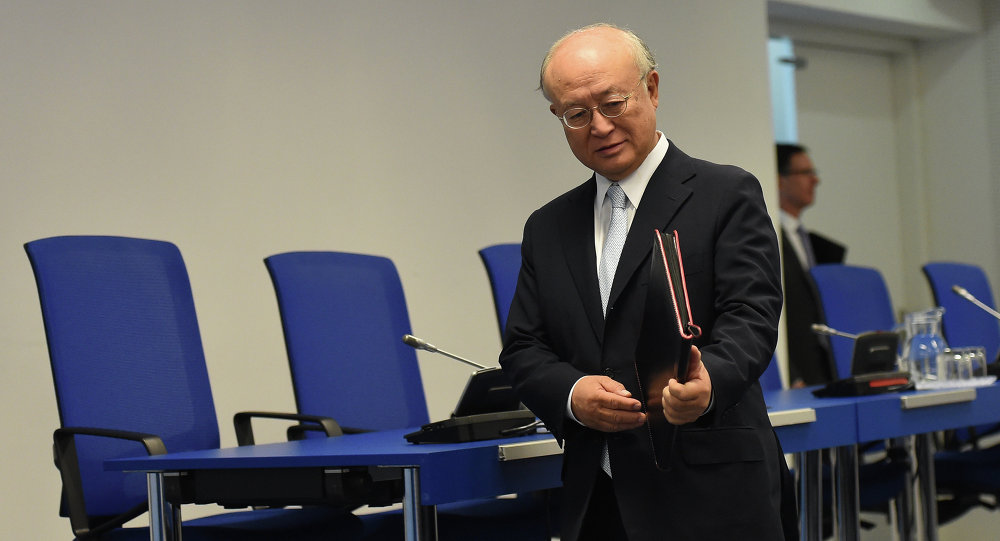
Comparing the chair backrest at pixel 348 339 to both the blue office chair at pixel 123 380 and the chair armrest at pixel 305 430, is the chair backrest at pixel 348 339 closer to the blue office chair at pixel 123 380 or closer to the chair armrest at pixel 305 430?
the chair armrest at pixel 305 430

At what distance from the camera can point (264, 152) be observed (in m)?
4.12

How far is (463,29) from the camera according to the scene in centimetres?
475

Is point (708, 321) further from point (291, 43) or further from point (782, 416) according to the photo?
point (291, 43)

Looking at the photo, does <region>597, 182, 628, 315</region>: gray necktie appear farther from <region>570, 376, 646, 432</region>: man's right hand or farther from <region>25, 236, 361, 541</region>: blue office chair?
<region>25, 236, 361, 541</region>: blue office chair

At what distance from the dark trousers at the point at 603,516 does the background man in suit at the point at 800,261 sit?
3.43 m

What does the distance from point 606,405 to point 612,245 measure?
0.93 feet

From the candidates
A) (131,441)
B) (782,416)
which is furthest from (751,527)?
(131,441)

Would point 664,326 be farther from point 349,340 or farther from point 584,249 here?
point 349,340

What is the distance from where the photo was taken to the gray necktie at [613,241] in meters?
1.76

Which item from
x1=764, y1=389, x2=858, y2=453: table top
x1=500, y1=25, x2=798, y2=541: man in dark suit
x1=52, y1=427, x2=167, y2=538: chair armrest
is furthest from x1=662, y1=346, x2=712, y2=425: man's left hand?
x1=52, y1=427, x2=167, y2=538: chair armrest

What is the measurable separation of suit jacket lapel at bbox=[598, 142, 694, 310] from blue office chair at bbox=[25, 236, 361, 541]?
1.06 meters

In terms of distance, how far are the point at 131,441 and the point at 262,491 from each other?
0.79 metres

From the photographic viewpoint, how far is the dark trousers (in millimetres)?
1737

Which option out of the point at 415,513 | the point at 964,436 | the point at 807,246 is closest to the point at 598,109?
the point at 415,513
